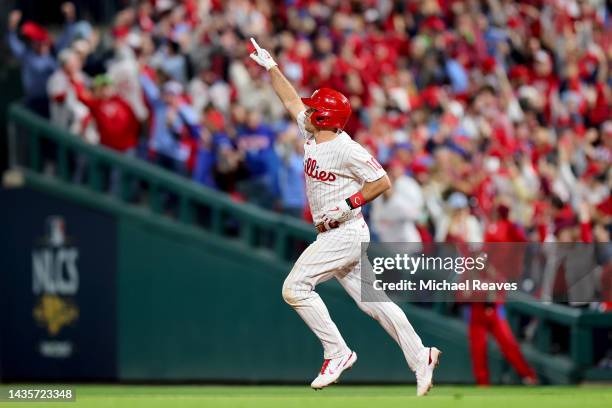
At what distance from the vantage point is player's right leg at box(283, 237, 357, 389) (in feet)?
34.1

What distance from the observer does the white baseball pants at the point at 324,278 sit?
34.1 ft

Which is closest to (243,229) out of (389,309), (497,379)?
(497,379)

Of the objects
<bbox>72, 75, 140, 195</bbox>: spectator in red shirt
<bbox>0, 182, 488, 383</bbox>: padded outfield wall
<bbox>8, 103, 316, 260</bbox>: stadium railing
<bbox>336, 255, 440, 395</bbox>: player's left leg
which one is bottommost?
<bbox>336, 255, 440, 395</bbox>: player's left leg

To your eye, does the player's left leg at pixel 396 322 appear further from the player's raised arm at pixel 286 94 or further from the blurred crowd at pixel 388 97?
the blurred crowd at pixel 388 97

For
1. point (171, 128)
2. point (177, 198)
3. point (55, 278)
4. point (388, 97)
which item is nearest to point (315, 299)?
point (177, 198)

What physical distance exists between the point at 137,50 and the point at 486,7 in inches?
250

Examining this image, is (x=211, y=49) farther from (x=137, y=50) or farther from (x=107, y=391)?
(x=107, y=391)

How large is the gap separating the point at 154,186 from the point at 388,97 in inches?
151

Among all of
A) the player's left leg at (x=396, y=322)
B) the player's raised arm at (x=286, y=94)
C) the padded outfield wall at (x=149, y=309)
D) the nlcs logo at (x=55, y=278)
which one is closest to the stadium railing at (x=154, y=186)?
the padded outfield wall at (x=149, y=309)

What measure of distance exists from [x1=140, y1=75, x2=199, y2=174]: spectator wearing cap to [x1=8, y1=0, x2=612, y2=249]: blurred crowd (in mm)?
22

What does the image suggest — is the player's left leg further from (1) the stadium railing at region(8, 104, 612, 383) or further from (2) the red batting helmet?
(1) the stadium railing at region(8, 104, 612, 383)

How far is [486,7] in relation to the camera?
2180 centimetres

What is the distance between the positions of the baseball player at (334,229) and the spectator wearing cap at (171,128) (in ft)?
21.6

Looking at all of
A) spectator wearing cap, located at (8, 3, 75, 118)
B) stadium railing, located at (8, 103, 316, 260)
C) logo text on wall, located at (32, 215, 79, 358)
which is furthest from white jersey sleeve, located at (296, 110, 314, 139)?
logo text on wall, located at (32, 215, 79, 358)
